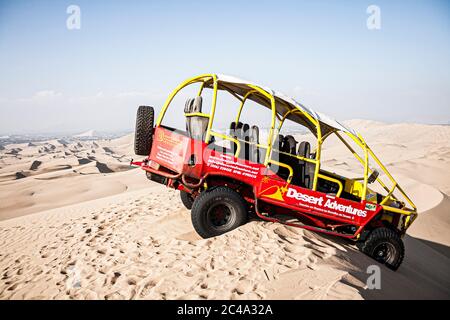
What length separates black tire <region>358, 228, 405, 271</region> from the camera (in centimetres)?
550

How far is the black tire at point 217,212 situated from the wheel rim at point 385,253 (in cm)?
267

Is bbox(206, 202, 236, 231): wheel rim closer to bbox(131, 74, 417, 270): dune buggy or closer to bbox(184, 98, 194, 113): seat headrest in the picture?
bbox(131, 74, 417, 270): dune buggy

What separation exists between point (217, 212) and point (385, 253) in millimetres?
3403

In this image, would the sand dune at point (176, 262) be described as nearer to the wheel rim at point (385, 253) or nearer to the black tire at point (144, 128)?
the wheel rim at point (385, 253)

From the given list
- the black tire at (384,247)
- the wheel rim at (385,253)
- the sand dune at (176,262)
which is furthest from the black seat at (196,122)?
the wheel rim at (385,253)

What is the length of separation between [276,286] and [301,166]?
279 centimetres

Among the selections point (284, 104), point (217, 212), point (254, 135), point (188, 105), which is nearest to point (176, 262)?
point (217, 212)

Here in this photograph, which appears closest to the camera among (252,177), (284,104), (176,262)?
(176,262)

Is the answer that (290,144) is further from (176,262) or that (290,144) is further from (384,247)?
(176,262)

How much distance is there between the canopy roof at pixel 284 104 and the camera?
202 inches

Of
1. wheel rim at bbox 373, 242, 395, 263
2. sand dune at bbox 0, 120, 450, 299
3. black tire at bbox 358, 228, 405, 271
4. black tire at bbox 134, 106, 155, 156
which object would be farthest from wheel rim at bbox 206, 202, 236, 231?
wheel rim at bbox 373, 242, 395, 263

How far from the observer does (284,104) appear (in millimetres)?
6234

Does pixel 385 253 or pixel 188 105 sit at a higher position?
pixel 188 105
